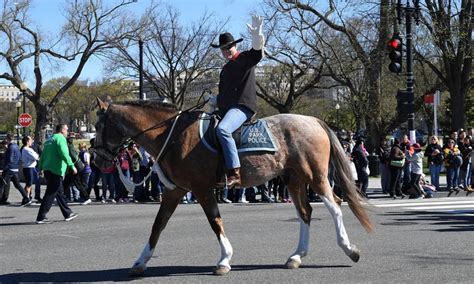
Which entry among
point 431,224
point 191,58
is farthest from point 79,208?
point 191,58

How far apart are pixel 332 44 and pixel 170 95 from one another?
1105 cm

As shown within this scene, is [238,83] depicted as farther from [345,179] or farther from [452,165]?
[452,165]

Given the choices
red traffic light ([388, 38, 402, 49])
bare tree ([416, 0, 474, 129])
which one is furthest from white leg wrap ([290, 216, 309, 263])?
bare tree ([416, 0, 474, 129])

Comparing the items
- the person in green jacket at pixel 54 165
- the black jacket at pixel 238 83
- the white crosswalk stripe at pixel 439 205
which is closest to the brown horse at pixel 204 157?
the black jacket at pixel 238 83

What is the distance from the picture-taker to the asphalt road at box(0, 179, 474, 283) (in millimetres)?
7621

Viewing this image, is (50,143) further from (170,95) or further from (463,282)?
(170,95)

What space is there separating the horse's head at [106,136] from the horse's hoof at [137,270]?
135 centimetres

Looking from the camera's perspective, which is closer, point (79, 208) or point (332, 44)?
point (79, 208)

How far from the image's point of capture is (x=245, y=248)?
31.4 ft

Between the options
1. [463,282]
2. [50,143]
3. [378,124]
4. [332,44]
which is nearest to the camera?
[463,282]

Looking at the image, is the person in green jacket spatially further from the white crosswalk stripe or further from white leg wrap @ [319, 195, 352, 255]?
the white crosswalk stripe

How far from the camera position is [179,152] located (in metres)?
7.73

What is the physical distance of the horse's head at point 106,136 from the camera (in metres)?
8.09

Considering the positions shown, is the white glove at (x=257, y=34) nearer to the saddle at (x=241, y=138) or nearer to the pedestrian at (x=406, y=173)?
the saddle at (x=241, y=138)
